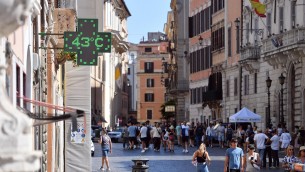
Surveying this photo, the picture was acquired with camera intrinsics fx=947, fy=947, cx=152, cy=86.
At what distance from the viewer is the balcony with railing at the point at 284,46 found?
4797 centimetres

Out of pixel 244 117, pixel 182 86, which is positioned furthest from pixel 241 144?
pixel 182 86

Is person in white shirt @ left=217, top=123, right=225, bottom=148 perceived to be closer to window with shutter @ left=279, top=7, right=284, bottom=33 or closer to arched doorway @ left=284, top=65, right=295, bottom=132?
arched doorway @ left=284, top=65, right=295, bottom=132

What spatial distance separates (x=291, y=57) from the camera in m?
50.4

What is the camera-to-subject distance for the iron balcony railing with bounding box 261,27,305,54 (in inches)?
1886

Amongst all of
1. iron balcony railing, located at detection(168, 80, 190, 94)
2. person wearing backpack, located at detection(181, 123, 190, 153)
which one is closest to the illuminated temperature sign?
person wearing backpack, located at detection(181, 123, 190, 153)

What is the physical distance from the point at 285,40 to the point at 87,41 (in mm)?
31738

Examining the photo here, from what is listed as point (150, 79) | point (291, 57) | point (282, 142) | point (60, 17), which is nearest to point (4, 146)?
point (60, 17)

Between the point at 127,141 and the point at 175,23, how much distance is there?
50.2 meters

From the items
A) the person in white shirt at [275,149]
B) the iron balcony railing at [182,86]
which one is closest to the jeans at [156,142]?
the person in white shirt at [275,149]

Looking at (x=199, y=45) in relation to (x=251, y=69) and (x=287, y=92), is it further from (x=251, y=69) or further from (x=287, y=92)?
(x=287, y=92)

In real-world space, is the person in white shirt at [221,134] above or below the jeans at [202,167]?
below

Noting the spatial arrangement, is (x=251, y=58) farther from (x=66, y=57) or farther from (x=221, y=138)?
(x=66, y=57)

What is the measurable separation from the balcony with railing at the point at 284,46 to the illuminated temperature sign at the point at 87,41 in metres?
27.9

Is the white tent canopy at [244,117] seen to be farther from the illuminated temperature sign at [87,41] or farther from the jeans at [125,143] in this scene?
the illuminated temperature sign at [87,41]
